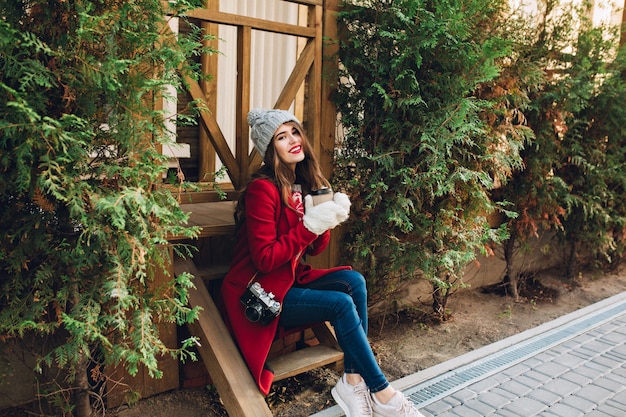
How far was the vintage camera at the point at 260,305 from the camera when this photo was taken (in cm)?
291

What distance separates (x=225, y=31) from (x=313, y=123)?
2.10 meters

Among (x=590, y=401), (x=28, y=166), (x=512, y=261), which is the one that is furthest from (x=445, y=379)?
(x=28, y=166)

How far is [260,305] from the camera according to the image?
2914mm

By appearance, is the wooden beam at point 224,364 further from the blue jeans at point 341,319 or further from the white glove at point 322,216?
the white glove at point 322,216

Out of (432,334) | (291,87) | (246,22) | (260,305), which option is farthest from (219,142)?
(432,334)

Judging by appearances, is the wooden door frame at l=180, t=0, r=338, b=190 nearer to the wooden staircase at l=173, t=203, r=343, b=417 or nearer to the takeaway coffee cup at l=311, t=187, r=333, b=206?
the wooden staircase at l=173, t=203, r=343, b=417

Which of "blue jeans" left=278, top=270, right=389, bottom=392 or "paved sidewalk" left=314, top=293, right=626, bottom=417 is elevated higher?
"blue jeans" left=278, top=270, right=389, bottom=392

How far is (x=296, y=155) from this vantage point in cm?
309

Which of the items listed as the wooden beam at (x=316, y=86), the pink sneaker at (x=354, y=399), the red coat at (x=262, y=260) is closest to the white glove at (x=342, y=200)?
the red coat at (x=262, y=260)

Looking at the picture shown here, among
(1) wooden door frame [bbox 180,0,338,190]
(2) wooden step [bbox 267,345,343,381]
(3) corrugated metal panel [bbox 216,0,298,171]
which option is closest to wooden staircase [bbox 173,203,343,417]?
(2) wooden step [bbox 267,345,343,381]

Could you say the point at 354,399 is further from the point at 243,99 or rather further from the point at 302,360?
the point at 243,99

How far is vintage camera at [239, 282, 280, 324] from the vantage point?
291cm

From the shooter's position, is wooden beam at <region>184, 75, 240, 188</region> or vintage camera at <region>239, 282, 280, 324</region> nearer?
vintage camera at <region>239, 282, 280, 324</region>

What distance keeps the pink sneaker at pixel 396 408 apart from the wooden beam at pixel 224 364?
23.5 inches
